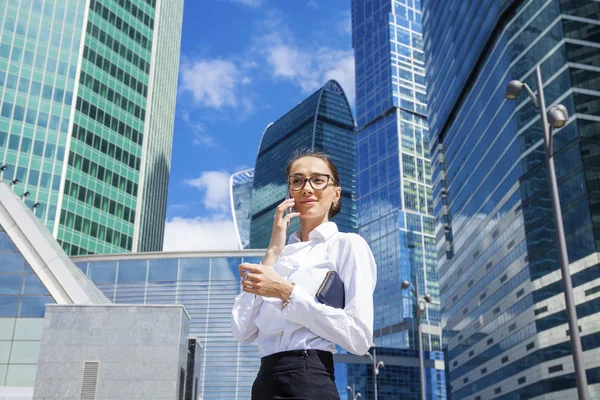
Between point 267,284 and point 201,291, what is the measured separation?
43269 millimetres

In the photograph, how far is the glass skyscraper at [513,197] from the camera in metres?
77.5

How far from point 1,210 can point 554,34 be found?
8152 cm

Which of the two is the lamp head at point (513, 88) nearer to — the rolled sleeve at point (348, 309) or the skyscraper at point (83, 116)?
the rolled sleeve at point (348, 309)

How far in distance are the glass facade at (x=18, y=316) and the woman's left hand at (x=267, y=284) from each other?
21686mm

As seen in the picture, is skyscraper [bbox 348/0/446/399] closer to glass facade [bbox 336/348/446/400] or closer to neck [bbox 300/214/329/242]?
glass facade [bbox 336/348/446/400]

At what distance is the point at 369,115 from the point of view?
655 feet

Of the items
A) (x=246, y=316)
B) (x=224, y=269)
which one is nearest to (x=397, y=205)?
(x=224, y=269)

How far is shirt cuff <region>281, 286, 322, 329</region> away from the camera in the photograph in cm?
274

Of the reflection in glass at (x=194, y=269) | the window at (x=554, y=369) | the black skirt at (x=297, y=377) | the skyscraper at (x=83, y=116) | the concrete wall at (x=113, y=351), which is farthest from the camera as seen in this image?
the window at (x=554, y=369)

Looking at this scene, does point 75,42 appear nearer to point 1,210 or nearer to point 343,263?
point 1,210

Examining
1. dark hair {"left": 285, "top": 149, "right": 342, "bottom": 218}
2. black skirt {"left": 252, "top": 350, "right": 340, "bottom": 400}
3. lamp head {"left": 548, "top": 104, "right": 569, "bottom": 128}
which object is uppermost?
lamp head {"left": 548, "top": 104, "right": 569, "bottom": 128}

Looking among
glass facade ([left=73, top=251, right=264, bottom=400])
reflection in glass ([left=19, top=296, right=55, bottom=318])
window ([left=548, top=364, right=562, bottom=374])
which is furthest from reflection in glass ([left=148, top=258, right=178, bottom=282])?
window ([left=548, top=364, right=562, bottom=374])

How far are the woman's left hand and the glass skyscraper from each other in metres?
76.1

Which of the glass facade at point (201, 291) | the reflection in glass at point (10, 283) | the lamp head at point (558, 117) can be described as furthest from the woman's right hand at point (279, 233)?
the glass facade at point (201, 291)
